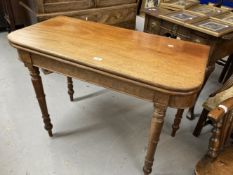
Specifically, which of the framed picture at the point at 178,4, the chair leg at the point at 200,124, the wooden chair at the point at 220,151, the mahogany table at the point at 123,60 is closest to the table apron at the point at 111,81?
the mahogany table at the point at 123,60

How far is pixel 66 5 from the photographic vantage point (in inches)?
88.7

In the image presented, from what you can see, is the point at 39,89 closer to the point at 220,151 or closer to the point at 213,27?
the point at 220,151

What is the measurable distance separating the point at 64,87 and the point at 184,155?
4.21 feet

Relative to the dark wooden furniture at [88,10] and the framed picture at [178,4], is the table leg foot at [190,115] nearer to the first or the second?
the framed picture at [178,4]

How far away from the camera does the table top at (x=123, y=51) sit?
0.97 metres

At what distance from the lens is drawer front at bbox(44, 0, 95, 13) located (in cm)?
215

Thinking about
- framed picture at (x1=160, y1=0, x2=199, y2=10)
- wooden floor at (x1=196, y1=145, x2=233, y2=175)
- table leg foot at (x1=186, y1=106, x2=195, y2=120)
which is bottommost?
table leg foot at (x1=186, y1=106, x2=195, y2=120)

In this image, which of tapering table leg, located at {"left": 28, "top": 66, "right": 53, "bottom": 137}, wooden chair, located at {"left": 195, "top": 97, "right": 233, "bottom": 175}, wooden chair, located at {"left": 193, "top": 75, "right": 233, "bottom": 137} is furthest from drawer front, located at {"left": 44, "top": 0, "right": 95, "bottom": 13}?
wooden chair, located at {"left": 195, "top": 97, "right": 233, "bottom": 175}

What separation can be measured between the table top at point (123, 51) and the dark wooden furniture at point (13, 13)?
5.34ft

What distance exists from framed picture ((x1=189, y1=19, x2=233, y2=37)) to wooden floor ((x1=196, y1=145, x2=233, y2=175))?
787 mm

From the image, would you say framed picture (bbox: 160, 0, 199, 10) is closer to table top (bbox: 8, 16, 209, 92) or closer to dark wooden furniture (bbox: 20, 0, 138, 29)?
table top (bbox: 8, 16, 209, 92)

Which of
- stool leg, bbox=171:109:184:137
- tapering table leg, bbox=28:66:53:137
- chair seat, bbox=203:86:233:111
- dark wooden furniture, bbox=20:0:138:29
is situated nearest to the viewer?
tapering table leg, bbox=28:66:53:137

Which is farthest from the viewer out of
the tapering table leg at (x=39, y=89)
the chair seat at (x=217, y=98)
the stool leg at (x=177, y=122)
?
the stool leg at (x=177, y=122)

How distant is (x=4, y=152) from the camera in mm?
1539
